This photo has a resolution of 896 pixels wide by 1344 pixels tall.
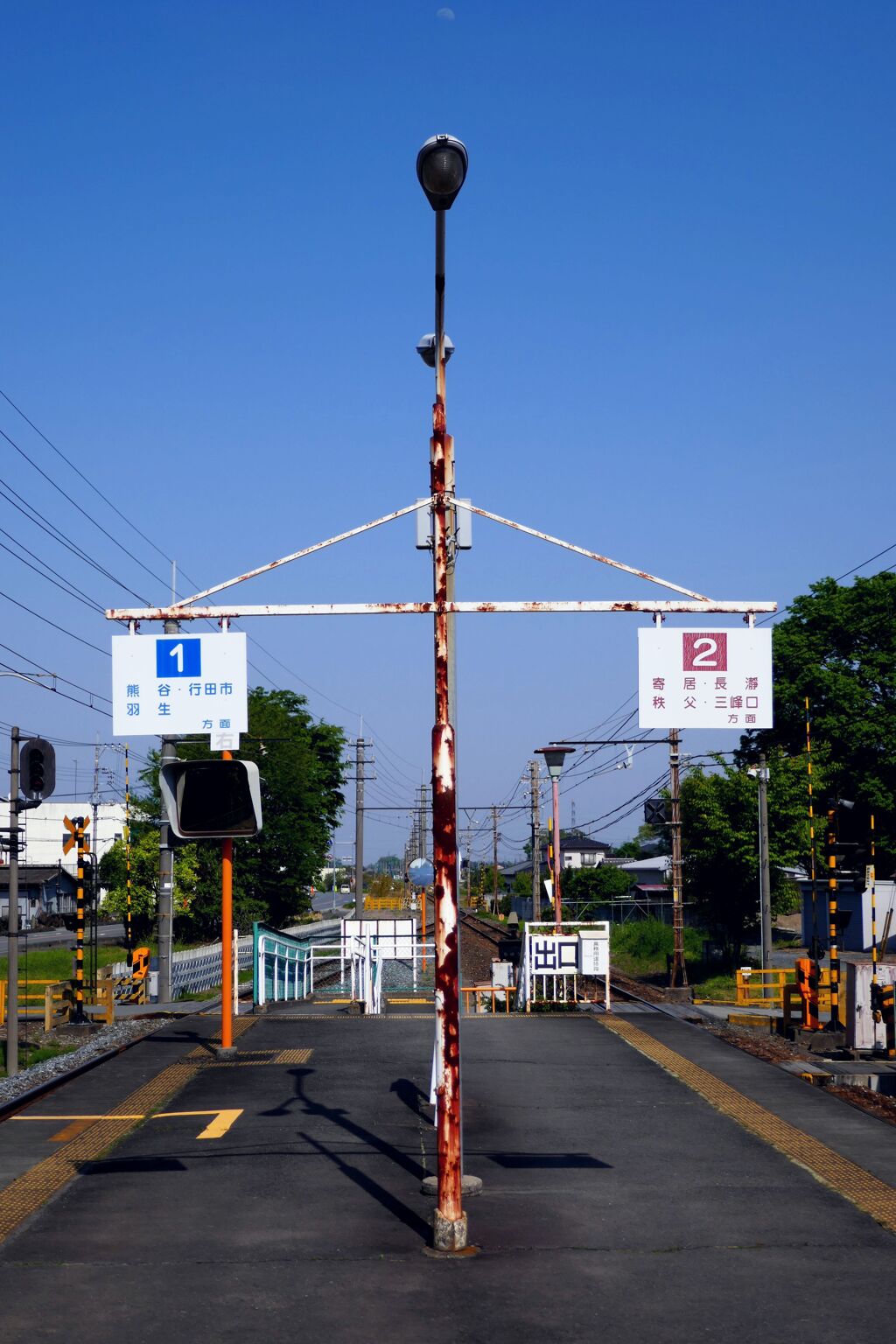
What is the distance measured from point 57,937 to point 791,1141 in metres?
81.8

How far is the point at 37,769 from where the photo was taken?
18.8 meters

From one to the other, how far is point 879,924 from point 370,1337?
46.4 meters

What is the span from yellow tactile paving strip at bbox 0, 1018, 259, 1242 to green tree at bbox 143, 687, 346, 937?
38.6m

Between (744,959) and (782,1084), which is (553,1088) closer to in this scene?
(782,1084)

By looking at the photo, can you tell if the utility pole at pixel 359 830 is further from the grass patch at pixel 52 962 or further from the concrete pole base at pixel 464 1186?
the concrete pole base at pixel 464 1186

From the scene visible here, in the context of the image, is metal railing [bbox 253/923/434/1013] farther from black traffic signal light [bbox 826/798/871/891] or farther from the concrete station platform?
black traffic signal light [bbox 826/798/871/891]

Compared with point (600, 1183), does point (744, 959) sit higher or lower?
lower

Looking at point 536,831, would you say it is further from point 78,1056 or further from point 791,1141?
point 791,1141

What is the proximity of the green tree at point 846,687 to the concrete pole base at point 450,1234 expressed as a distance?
157 feet

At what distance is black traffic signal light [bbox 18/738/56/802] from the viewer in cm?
1861

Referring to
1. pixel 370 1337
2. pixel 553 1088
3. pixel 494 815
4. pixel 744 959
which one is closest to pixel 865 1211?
pixel 370 1337

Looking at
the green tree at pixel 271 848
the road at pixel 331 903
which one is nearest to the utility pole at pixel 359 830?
the green tree at pixel 271 848

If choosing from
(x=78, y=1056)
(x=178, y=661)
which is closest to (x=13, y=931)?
(x=78, y=1056)

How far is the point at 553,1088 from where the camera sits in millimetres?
14656
